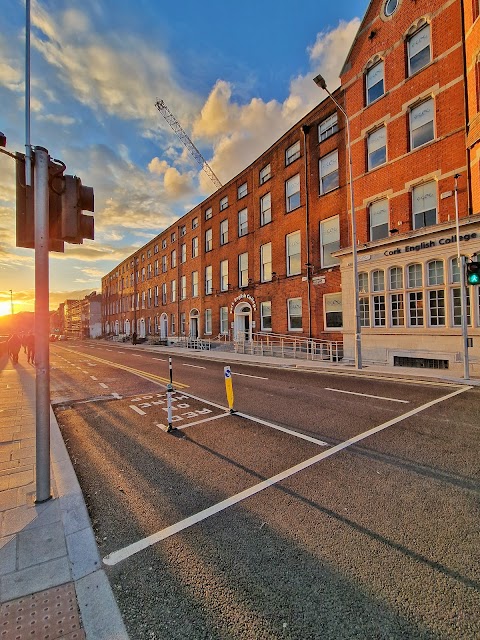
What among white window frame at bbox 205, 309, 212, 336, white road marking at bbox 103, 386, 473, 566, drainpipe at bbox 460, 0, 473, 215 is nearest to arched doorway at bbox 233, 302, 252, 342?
white window frame at bbox 205, 309, 212, 336

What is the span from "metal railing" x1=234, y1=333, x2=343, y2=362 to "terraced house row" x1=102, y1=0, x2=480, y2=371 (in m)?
0.64

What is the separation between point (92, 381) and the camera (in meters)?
13.3

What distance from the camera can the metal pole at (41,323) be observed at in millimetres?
3646

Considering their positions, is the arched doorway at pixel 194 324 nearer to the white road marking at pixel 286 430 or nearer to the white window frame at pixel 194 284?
the white window frame at pixel 194 284

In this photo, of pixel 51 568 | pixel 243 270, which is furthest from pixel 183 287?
pixel 51 568

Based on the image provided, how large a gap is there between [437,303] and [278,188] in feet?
51.2

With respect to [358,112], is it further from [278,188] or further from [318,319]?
[318,319]

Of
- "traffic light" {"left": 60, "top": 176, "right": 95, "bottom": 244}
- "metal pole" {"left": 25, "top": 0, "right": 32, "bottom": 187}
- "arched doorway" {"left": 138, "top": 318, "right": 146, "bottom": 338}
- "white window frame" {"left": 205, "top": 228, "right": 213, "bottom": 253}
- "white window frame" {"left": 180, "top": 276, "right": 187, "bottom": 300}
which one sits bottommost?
"arched doorway" {"left": 138, "top": 318, "right": 146, "bottom": 338}

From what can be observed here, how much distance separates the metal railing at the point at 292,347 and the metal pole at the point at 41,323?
1543 cm

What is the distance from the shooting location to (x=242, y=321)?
28.8 metres

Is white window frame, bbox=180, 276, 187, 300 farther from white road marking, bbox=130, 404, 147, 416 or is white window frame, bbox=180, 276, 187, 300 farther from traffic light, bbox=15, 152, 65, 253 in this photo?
traffic light, bbox=15, 152, 65, 253

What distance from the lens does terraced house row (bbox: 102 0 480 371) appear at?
13250 millimetres

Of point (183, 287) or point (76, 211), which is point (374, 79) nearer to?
point (76, 211)

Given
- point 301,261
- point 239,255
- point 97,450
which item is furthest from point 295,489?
point 239,255
